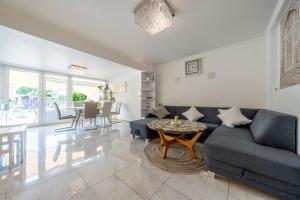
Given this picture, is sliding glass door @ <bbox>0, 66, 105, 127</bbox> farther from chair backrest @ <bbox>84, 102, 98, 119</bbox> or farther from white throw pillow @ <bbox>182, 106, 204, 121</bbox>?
white throw pillow @ <bbox>182, 106, 204, 121</bbox>

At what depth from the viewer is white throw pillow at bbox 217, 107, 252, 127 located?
2379mm

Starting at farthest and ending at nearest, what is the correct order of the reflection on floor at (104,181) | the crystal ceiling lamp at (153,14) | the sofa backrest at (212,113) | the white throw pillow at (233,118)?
the sofa backrest at (212,113), the white throw pillow at (233,118), the crystal ceiling lamp at (153,14), the reflection on floor at (104,181)

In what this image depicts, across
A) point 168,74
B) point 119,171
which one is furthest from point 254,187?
point 168,74

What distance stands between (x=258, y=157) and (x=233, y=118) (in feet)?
4.69

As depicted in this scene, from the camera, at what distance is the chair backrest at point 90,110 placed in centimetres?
375

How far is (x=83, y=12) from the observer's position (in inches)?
72.5

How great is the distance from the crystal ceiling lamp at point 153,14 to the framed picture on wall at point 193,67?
1968 millimetres

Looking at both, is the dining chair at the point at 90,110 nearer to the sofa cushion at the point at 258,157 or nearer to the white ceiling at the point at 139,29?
the white ceiling at the point at 139,29

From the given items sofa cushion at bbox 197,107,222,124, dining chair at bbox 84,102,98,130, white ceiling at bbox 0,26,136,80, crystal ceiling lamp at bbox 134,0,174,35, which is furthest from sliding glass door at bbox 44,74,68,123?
sofa cushion at bbox 197,107,222,124

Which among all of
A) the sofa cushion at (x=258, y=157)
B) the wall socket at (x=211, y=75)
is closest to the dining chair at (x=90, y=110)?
the sofa cushion at (x=258, y=157)

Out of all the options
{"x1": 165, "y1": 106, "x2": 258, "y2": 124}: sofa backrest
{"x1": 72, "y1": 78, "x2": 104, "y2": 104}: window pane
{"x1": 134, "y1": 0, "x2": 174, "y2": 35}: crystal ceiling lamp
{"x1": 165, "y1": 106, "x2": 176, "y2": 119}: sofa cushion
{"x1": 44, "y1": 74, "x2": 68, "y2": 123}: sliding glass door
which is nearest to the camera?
{"x1": 134, "y1": 0, "x2": 174, "y2": 35}: crystal ceiling lamp

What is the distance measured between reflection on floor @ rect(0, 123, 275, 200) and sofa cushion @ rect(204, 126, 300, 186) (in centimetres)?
30

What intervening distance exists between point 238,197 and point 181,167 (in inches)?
26.6

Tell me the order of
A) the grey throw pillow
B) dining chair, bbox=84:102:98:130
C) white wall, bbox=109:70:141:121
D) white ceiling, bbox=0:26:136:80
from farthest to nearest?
white wall, bbox=109:70:141:121 < dining chair, bbox=84:102:98:130 < the grey throw pillow < white ceiling, bbox=0:26:136:80
